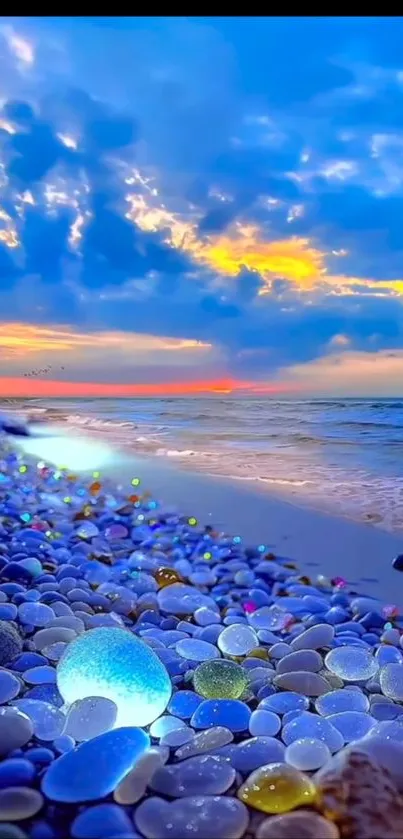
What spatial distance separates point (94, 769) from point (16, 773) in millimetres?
102

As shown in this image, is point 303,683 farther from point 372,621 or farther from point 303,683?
point 372,621

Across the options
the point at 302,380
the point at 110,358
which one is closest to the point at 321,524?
the point at 302,380

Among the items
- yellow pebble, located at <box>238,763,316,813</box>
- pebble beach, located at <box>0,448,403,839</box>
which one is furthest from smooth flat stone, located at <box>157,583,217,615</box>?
yellow pebble, located at <box>238,763,316,813</box>

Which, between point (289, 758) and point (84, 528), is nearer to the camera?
point (289, 758)

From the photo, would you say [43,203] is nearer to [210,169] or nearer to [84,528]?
[210,169]

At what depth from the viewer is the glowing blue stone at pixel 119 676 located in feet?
2.94

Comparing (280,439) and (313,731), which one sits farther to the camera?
(280,439)

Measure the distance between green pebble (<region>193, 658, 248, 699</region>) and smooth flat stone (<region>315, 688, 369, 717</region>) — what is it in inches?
4.8

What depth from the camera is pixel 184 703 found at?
3.17 feet

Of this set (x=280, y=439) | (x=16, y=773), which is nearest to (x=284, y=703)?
(x=16, y=773)

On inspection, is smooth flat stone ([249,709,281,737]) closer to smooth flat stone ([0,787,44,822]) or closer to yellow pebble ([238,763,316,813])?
yellow pebble ([238,763,316,813])

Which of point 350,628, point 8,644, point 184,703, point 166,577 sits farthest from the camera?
point 166,577

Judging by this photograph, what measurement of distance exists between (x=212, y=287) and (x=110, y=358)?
1.34 feet
